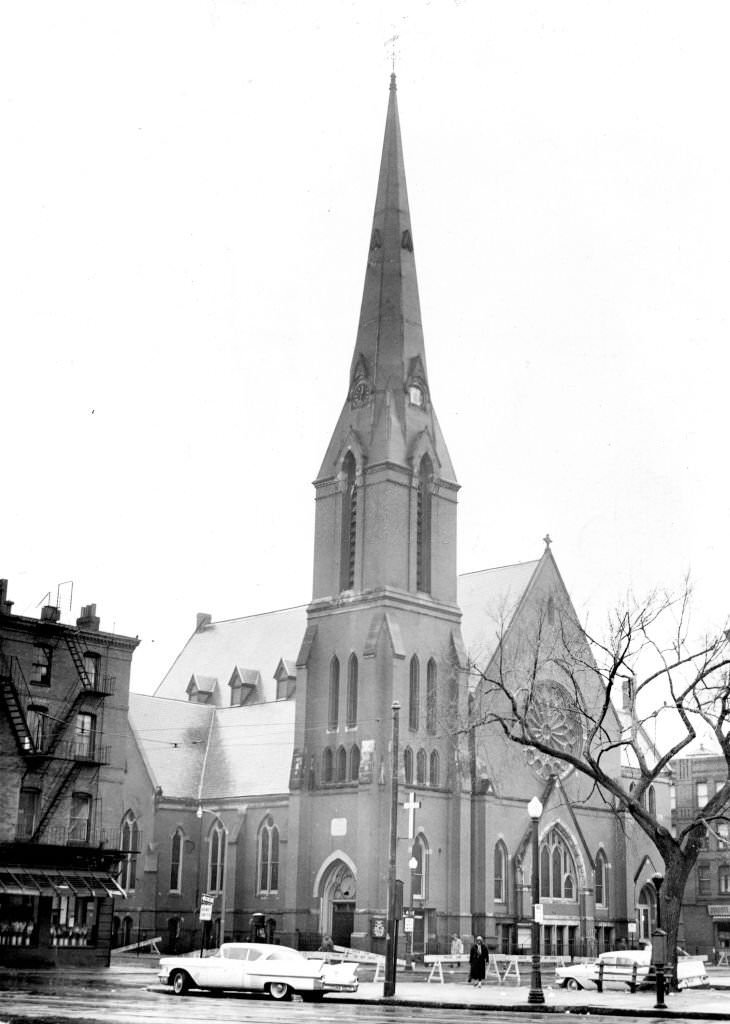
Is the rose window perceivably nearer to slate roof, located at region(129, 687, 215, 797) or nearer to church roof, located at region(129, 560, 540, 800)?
church roof, located at region(129, 560, 540, 800)

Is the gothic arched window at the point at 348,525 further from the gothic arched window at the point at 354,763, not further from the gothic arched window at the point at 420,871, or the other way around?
the gothic arched window at the point at 420,871

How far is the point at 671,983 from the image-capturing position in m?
36.2

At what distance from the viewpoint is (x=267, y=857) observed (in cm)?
6384

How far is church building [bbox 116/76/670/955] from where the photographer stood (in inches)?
2296

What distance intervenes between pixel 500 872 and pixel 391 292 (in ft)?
93.6

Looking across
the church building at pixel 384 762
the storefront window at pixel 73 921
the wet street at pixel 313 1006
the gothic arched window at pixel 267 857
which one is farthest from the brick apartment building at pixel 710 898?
the wet street at pixel 313 1006

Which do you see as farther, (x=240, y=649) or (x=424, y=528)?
(x=240, y=649)

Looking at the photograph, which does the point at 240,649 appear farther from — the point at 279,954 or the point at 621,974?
the point at 279,954

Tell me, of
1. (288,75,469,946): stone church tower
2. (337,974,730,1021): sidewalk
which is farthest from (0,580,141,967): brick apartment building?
(337,974,730,1021): sidewalk

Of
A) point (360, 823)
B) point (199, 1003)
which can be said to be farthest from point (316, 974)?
point (360, 823)

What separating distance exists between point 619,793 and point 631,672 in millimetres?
3589

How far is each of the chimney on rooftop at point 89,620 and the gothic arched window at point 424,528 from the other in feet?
56.8

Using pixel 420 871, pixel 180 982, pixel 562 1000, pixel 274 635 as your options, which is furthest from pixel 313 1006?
pixel 274 635

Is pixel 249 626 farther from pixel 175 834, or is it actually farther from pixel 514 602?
pixel 514 602
